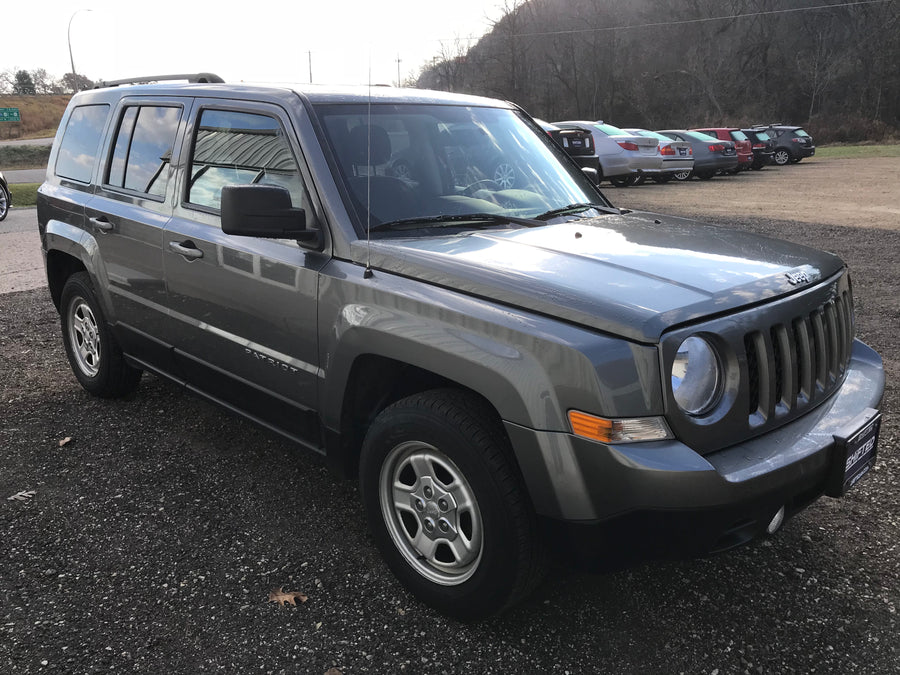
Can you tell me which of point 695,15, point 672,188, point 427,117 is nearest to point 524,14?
point 695,15

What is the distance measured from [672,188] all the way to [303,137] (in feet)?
62.9

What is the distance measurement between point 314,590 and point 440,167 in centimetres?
187

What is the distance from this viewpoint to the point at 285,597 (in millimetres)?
2934

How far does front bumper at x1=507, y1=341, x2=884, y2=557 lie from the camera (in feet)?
7.02

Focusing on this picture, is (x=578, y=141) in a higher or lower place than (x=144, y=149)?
lower

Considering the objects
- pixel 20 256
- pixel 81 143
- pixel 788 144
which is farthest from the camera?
pixel 788 144

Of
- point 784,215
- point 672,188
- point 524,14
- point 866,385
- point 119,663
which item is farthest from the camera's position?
point 524,14

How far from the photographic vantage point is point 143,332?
4160mm

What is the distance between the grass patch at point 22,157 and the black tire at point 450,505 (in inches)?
1558

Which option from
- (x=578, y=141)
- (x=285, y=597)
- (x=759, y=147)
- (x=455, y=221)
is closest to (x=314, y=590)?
(x=285, y=597)

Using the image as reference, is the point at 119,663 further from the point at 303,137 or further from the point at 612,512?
the point at 303,137

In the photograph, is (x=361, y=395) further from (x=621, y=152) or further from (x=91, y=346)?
(x=621, y=152)

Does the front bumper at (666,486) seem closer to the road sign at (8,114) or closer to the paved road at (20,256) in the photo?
the paved road at (20,256)

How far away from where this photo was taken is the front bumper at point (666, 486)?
2.14 metres
